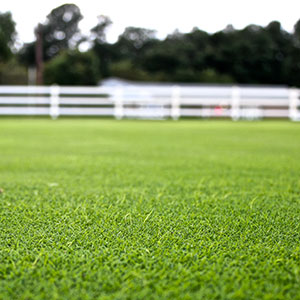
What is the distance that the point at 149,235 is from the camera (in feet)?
A: 4.12

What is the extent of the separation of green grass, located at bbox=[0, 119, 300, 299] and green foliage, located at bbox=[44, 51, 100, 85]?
29.3 m

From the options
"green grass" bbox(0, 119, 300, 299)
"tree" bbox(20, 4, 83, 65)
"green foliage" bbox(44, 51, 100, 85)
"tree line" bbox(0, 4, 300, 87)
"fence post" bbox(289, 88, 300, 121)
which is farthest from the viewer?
"tree" bbox(20, 4, 83, 65)

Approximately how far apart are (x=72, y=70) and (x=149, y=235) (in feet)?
102

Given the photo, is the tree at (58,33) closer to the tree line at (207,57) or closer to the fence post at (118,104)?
the tree line at (207,57)

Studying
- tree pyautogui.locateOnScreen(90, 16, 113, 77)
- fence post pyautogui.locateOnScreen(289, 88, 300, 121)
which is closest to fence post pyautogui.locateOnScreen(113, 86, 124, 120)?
fence post pyautogui.locateOnScreen(289, 88, 300, 121)

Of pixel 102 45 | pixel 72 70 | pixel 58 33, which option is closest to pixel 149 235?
pixel 72 70

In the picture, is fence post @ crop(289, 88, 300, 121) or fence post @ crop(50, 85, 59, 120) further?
fence post @ crop(289, 88, 300, 121)

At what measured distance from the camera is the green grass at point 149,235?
894 mm

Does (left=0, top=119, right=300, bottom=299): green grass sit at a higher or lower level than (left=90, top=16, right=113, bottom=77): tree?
lower

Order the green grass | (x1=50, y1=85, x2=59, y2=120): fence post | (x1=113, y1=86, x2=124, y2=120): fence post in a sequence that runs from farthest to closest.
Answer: (x1=113, y1=86, x2=124, y2=120): fence post, (x1=50, y1=85, x2=59, y2=120): fence post, the green grass

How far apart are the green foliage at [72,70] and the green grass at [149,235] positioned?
29296 mm

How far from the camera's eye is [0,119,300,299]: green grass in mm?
894

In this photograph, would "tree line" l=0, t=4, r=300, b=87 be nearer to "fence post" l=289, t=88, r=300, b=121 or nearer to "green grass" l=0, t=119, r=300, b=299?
"fence post" l=289, t=88, r=300, b=121

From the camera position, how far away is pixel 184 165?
10.1 feet
